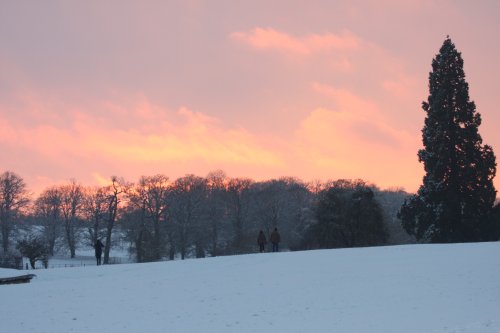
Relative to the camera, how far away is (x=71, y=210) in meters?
97.6

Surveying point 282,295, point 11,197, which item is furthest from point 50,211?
point 282,295

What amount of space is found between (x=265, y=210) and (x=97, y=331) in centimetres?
7408

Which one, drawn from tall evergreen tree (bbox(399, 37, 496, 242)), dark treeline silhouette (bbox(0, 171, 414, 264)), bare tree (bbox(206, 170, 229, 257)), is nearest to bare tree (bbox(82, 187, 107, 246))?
dark treeline silhouette (bbox(0, 171, 414, 264))

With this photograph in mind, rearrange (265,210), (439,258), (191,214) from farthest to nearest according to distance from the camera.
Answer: (265,210) < (191,214) < (439,258)

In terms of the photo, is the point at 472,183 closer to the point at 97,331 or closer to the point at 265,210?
the point at 97,331

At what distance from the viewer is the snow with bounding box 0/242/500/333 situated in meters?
18.1

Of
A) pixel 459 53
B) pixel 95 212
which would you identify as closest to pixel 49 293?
pixel 459 53

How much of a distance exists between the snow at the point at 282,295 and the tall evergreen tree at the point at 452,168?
939 centimetres

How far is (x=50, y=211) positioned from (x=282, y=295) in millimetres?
83952

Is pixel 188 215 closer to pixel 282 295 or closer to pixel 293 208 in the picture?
pixel 293 208

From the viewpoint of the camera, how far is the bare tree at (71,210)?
3647 inches

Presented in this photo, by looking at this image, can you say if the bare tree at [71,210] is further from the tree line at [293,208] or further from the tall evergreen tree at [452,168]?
the tall evergreen tree at [452,168]

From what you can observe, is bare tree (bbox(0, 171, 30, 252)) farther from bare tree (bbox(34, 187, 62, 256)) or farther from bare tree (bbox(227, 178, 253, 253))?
bare tree (bbox(227, 178, 253, 253))

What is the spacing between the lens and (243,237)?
70.7 metres
